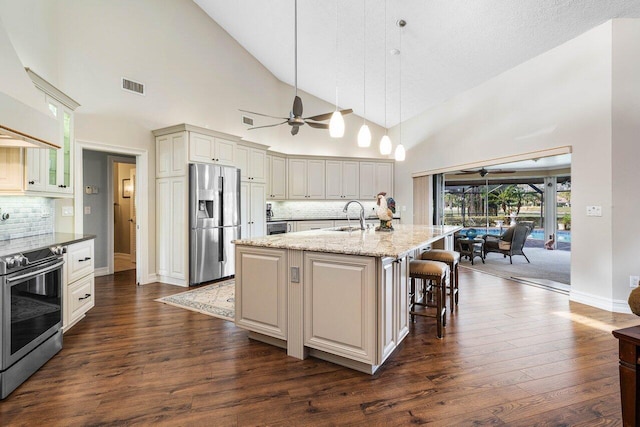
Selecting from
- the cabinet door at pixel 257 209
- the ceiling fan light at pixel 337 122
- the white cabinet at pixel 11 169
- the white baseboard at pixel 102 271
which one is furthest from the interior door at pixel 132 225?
the ceiling fan light at pixel 337 122

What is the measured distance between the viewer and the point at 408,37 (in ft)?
13.9

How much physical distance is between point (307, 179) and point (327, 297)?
514 cm

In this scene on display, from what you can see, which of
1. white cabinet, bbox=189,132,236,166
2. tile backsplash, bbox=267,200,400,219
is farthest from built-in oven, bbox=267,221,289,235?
white cabinet, bbox=189,132,236,166

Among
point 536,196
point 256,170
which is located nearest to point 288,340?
point 256,170

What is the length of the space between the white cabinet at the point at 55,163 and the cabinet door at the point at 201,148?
1.44 meters

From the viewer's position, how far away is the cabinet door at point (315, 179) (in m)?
7.23

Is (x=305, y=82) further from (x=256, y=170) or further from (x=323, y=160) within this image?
(x=256, y=170)

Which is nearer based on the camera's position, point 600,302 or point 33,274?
point 33,274

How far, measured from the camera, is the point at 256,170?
588 centimetres

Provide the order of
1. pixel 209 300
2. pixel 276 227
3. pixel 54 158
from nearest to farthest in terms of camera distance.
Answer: pixel 54 158
pixel 209 300
pixel 276 227

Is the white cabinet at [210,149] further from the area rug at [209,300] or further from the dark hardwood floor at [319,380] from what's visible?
the dark hardwood floor at [319,380]

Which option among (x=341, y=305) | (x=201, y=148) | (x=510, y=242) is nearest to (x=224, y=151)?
(x=201, y=148)

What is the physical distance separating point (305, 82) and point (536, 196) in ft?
23.8

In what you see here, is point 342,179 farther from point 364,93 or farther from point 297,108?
point 297,108
